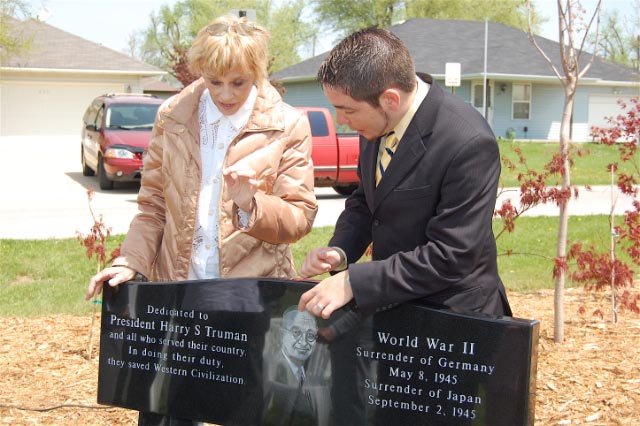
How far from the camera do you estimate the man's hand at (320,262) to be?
2.46 m

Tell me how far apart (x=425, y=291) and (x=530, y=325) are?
0.94 feet

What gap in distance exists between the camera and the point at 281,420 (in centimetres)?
247

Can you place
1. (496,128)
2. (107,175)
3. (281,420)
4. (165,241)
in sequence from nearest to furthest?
1. (281,420)
2. (165,241)
3. (107,175)
4. (496,128)

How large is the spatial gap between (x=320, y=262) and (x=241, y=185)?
0.38 m

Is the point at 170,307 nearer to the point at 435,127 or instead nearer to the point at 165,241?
the point at 165,241

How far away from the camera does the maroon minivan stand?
621 inches

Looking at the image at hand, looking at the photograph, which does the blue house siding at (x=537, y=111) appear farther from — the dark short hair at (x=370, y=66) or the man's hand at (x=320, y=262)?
the dark short hair at (x=370, y=66)

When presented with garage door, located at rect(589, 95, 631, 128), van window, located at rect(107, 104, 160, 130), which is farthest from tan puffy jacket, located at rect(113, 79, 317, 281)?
garage door, located at rect(589, 95, 631, 128)

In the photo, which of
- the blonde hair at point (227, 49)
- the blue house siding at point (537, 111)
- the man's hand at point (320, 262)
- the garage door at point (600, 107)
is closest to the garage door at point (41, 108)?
the blue house siding at point (537, 111)

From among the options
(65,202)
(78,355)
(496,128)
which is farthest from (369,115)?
(496,128)

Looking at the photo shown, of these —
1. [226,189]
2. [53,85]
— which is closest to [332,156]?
[226,189]

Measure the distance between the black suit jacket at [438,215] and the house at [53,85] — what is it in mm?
34473

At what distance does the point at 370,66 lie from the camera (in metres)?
2.13

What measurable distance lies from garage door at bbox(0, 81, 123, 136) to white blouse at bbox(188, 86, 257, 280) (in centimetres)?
3449
